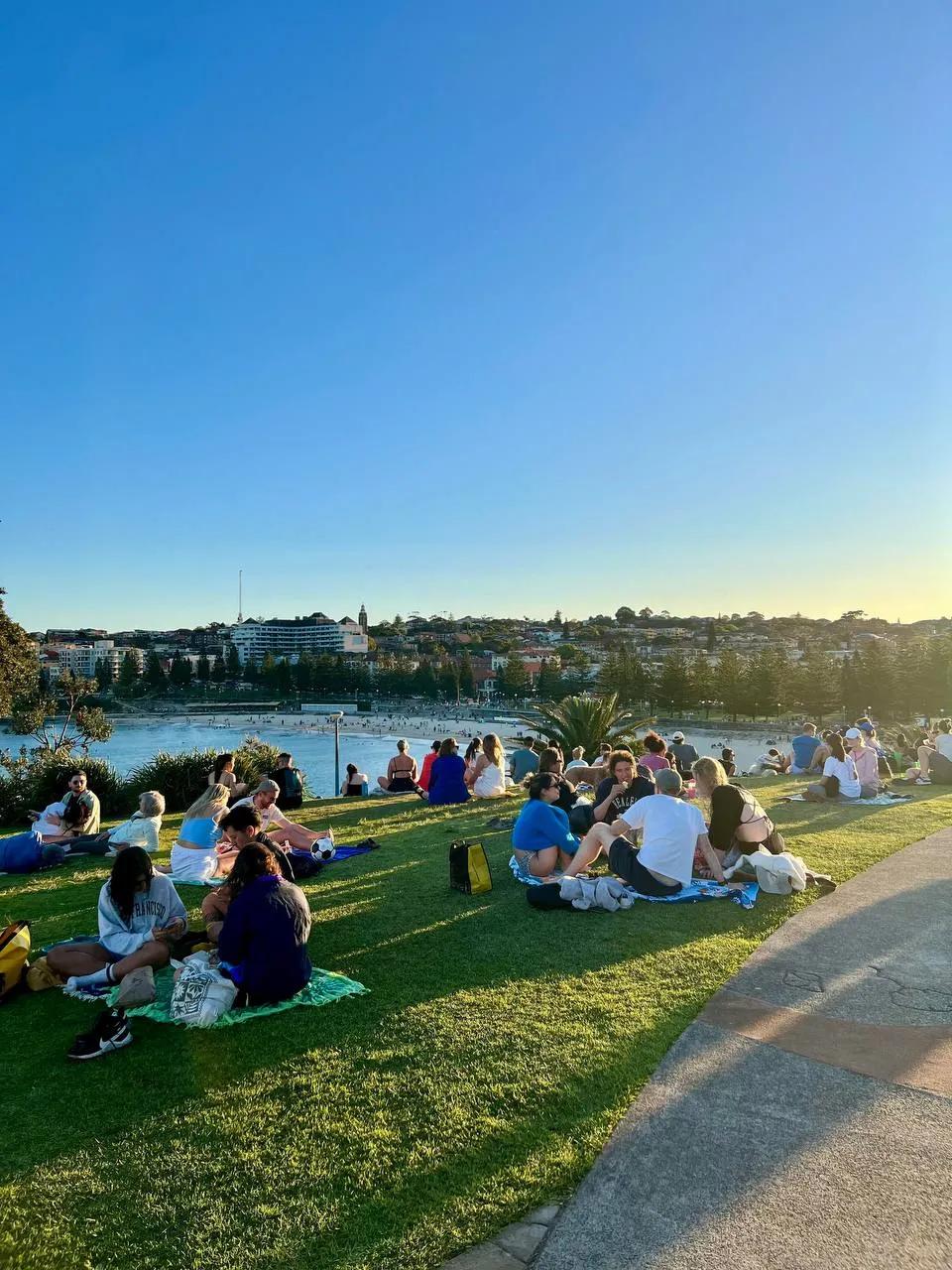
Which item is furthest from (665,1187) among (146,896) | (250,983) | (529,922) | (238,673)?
(238,673)

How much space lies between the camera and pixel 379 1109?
3.43 m

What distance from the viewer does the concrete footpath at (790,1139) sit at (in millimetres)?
2648

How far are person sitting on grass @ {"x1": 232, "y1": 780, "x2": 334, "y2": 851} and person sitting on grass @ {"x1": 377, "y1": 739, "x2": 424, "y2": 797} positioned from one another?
19.4 feet

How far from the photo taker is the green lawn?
2750 mm

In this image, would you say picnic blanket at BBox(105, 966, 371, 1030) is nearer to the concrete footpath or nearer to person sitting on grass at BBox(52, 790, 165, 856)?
the concrete footpath

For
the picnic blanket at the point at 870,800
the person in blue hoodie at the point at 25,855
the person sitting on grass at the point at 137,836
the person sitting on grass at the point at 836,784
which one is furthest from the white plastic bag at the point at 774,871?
the person in blue hoodie at the point at 25,855

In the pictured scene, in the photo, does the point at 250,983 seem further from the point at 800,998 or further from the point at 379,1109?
the point at 800,998

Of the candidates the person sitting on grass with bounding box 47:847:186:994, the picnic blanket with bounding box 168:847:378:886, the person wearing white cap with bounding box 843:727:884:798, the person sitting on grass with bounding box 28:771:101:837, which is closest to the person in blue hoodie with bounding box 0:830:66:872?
the person sitting on grass with bounding box 28:771:101:837

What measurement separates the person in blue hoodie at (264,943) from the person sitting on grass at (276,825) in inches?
151

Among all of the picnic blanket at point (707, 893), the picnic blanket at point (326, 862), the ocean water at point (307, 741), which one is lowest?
the ocean water at point (307, 741)

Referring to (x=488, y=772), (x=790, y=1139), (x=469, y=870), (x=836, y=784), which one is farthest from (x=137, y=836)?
(x=836, y=784)

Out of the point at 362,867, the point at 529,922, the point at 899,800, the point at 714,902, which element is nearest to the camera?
the point at 529,922

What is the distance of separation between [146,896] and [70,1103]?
1697 mm

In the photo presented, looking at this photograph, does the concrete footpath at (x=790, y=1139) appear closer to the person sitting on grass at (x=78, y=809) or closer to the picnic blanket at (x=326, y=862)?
the picnic blanket at (x=326, y=862)
